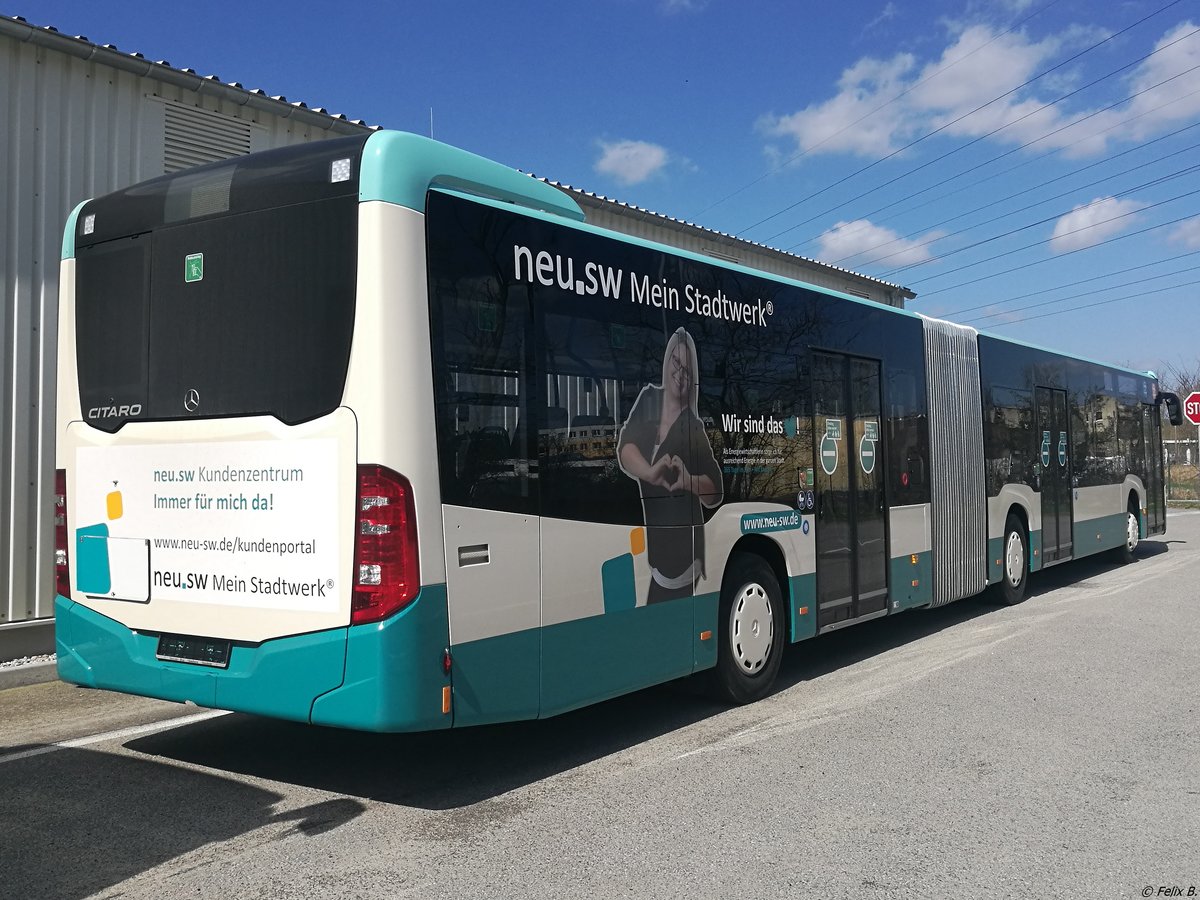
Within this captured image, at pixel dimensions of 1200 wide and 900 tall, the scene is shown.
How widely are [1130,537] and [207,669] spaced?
14596 millimetres

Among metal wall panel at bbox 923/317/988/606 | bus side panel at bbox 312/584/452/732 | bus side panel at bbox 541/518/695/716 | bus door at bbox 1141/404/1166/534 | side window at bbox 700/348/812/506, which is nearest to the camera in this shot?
bus side panel at bbox 312/584/452/732

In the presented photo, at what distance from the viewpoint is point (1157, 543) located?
19.5m

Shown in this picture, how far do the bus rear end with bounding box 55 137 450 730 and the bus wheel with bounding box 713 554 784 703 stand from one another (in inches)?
104

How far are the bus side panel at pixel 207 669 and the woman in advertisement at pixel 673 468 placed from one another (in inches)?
80.8

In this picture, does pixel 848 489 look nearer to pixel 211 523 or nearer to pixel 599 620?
pixel 599 620

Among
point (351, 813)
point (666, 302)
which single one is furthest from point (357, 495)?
point (666, 302)

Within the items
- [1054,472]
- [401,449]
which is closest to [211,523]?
[401,449]

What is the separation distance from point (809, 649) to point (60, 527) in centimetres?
636

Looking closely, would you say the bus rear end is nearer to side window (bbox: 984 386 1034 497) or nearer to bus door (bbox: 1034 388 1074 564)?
side window (bbox: 984 386 1034 497)

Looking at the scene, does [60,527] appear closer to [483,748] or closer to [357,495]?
[357,495]

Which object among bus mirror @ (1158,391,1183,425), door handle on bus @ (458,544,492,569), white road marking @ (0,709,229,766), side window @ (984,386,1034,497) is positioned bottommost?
white road marking @ (0,709,229,766)

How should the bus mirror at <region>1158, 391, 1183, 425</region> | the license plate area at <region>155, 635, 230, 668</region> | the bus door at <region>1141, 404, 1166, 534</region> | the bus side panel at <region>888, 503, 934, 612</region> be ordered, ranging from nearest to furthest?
1. the license plate area at <region>155, 635, 230, 668</region>
2. the bus side panel at <region>888, 503, 934, 612</region>
3. the bus door at <region>1141, 404, 1166, 534</region>
4. the bus mirror at <region>1158, 391, 1183, 425</region>

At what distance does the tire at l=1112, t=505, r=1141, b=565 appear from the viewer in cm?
1560

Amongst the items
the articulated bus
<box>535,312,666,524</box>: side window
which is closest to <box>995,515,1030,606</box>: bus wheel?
the articulated bus
